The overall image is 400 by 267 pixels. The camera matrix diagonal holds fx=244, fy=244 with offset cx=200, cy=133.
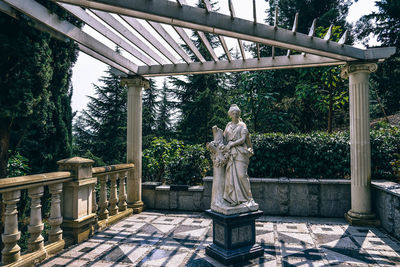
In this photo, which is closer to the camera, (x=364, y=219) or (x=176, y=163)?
(x=364, y=219)

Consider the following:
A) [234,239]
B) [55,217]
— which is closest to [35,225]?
[55,217]

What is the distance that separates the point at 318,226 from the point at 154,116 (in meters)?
15.3

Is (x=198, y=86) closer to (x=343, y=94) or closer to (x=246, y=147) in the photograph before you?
Answer: (x=343, y=94)

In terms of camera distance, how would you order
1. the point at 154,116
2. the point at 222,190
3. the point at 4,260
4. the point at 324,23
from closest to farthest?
the point at 4,260
the point at 222,190
the point at 324,23
the point at 154,116

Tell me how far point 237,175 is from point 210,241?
5.16ft

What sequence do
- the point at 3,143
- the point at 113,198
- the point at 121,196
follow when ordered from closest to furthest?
the point at 3,143 → the point at 113,198 → the point at 121,196

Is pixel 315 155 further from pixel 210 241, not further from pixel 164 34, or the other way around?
pixel 164 34

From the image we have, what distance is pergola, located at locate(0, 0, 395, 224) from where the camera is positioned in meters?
3.65

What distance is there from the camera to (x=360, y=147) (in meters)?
5.42

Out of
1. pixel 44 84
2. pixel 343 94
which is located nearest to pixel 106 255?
pixel 44 84

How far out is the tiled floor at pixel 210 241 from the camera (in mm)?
3719

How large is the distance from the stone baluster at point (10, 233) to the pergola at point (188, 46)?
2674mm

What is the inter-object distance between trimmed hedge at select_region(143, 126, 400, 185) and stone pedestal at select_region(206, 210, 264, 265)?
3.26 meters

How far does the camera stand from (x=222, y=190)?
154 inches
